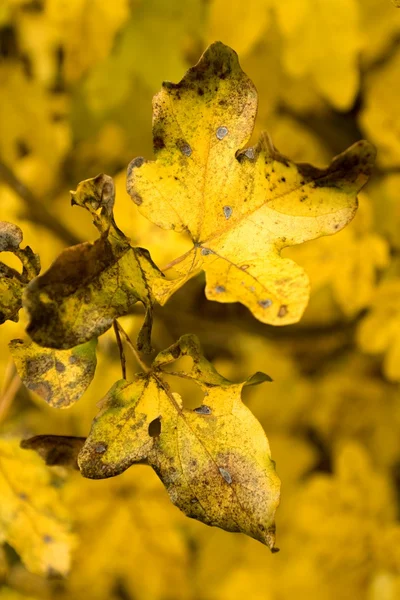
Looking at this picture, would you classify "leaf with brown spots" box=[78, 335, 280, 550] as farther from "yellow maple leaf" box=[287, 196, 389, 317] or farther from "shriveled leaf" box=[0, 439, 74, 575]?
"yellow maple leaf" box=[287, 196, 389, 317]

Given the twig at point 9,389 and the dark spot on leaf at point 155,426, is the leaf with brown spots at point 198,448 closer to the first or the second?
the dark spot on leaf at point 155,426

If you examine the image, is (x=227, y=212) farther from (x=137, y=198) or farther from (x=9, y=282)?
(x=9, y=282)

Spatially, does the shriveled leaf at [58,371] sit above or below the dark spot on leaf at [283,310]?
above

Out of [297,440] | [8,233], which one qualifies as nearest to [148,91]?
[297,440]

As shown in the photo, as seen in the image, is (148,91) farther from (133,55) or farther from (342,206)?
(342,206)

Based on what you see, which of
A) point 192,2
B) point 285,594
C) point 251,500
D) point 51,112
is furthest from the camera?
point 285,594

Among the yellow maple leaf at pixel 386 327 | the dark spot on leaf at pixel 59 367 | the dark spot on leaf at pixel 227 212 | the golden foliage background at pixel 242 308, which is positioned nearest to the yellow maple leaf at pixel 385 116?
the golden foliage background at pixel 242 308

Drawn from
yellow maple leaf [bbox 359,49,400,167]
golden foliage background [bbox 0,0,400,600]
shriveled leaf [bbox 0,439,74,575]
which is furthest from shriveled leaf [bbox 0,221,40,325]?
yellow maple leaf [bbox 359,49,400,167]
